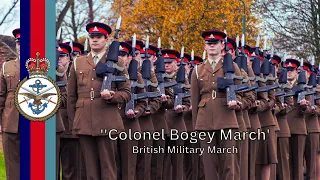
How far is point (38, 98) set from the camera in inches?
335

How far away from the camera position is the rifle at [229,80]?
10609mm

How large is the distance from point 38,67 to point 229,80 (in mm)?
2998

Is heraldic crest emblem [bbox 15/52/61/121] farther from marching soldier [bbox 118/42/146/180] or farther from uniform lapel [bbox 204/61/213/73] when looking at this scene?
uniform lapel [bbox 204/61/213/73]

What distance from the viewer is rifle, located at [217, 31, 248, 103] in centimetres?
1061

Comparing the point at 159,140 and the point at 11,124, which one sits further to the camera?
the point at 159,140

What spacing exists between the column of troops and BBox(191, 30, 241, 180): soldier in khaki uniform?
0.01 meters

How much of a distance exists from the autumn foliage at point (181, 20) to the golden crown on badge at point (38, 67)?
15134 mm

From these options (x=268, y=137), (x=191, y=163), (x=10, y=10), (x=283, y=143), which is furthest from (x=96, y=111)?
(x=10, y=10)

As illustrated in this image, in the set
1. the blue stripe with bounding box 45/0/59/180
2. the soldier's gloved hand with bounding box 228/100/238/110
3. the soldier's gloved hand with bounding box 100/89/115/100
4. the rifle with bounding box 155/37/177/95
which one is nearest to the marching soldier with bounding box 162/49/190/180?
the rifle with bounding box 155/37/177/95

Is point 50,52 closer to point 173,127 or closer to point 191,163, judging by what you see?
point 173,127

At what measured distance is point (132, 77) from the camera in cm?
1105

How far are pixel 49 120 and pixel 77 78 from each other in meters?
1.41

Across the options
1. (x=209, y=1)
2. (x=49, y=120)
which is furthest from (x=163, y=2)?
(x=49, y=120)

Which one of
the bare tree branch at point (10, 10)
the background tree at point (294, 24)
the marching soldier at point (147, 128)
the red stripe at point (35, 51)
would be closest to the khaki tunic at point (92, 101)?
the red stripe at point (35, 51)
